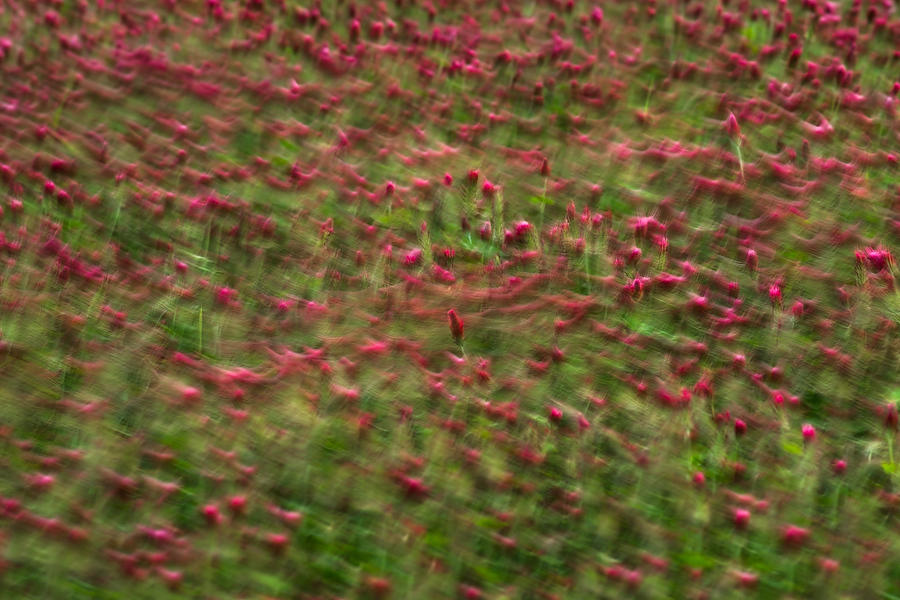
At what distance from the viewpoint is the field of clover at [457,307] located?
3.07 m

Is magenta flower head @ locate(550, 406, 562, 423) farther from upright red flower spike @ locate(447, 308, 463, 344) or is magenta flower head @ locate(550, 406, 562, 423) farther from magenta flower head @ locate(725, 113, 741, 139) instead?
magenta flower head @ locate(725, 113, 741, 139)

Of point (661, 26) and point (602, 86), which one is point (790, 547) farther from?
point (661, 26)

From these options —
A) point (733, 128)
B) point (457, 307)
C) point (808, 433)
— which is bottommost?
point (457, 307)

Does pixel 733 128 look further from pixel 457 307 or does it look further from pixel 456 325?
pixel 456 325

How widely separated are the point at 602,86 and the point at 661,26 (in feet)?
2.12

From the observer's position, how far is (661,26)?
214 inches

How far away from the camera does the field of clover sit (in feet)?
10.1

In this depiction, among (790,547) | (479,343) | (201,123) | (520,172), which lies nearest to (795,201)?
(520,172)

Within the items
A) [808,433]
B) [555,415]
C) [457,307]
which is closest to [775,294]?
[808,433]

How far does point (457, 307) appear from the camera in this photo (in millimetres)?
3809

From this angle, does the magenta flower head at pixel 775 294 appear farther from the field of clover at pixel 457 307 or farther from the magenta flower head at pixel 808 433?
the magenta flower head at pixel 808 433

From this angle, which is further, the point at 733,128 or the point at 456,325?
the point at 733,128

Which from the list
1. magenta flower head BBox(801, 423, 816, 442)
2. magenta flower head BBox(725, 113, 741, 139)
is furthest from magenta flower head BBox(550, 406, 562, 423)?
magenta flower head BBox(725, 113, 741, 139)

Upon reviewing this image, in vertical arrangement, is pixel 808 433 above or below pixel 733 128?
below
